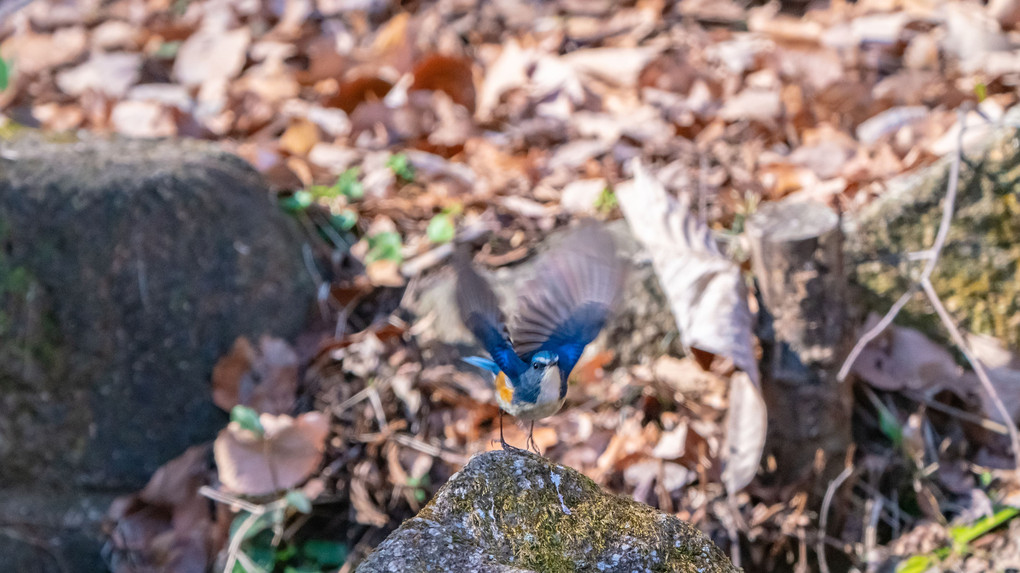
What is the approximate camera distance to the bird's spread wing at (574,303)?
203 cm

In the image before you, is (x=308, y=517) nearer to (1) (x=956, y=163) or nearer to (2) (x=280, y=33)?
(1) (x=956, y=163)

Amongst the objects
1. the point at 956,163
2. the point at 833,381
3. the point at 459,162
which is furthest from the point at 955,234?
the point at 459,162

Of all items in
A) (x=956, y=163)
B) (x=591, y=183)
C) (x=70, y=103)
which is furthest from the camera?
(x=70, y=103)

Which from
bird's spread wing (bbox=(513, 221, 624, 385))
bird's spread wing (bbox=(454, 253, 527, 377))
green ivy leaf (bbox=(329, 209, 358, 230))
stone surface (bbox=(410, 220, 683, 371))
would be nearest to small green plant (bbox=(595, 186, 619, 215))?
stone surface (bbox=(410, 220, 683, 371))

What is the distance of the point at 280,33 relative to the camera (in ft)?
17.4

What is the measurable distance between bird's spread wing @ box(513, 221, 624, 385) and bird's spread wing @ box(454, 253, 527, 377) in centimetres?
4

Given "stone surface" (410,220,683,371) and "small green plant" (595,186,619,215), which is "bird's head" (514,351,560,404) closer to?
"stone surface" (410,220,683,371)

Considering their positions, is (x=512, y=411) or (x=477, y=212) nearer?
(x=512, y=411)

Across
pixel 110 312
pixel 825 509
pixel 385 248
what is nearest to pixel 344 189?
pixel 385 248

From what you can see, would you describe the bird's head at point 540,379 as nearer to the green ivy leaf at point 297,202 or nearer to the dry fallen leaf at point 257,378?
the dry fallen leaf at point 257,378

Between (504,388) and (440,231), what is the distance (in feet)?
5.41

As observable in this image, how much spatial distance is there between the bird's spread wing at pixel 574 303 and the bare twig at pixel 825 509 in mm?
1232

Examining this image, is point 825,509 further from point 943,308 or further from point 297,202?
point 297,202

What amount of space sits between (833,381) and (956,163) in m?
0.90
